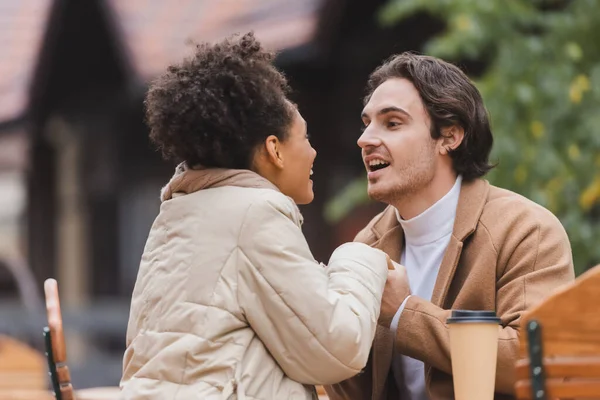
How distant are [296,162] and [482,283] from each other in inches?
23.3

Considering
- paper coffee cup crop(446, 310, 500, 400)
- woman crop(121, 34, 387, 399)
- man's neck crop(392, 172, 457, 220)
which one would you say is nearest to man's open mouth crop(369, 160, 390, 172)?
man's neck crop(392, 172, 457, 220)

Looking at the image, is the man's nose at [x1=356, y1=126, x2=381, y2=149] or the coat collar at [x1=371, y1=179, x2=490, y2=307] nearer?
the coat collar at [x1=371, y1=179, x2=490, y2=307]

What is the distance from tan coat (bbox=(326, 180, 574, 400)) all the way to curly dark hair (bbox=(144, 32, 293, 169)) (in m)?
0.59

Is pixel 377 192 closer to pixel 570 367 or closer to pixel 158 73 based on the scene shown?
pixel 570 367

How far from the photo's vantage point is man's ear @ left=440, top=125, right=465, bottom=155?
10.7 ft

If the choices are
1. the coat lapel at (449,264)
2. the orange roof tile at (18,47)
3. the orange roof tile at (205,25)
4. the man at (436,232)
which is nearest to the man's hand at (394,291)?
the man at (436,232)

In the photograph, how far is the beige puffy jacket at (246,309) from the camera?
2.46 meters

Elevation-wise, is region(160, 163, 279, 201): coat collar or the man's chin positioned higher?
region(160, 163, 279, 201): coat collar

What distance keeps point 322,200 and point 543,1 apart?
4320 mm

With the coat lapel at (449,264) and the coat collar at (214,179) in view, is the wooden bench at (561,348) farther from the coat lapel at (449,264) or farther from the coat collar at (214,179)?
the coat lapel at (449,264)

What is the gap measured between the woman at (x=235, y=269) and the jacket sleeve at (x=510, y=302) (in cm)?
26

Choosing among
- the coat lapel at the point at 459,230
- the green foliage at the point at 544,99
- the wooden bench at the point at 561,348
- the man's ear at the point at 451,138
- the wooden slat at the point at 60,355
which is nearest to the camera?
the wooden bench at the point at 561,348

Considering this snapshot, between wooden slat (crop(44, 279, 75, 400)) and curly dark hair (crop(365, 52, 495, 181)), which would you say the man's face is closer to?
curly dark hair (crop(365, 52, 495, 181))

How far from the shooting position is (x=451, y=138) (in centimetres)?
329
